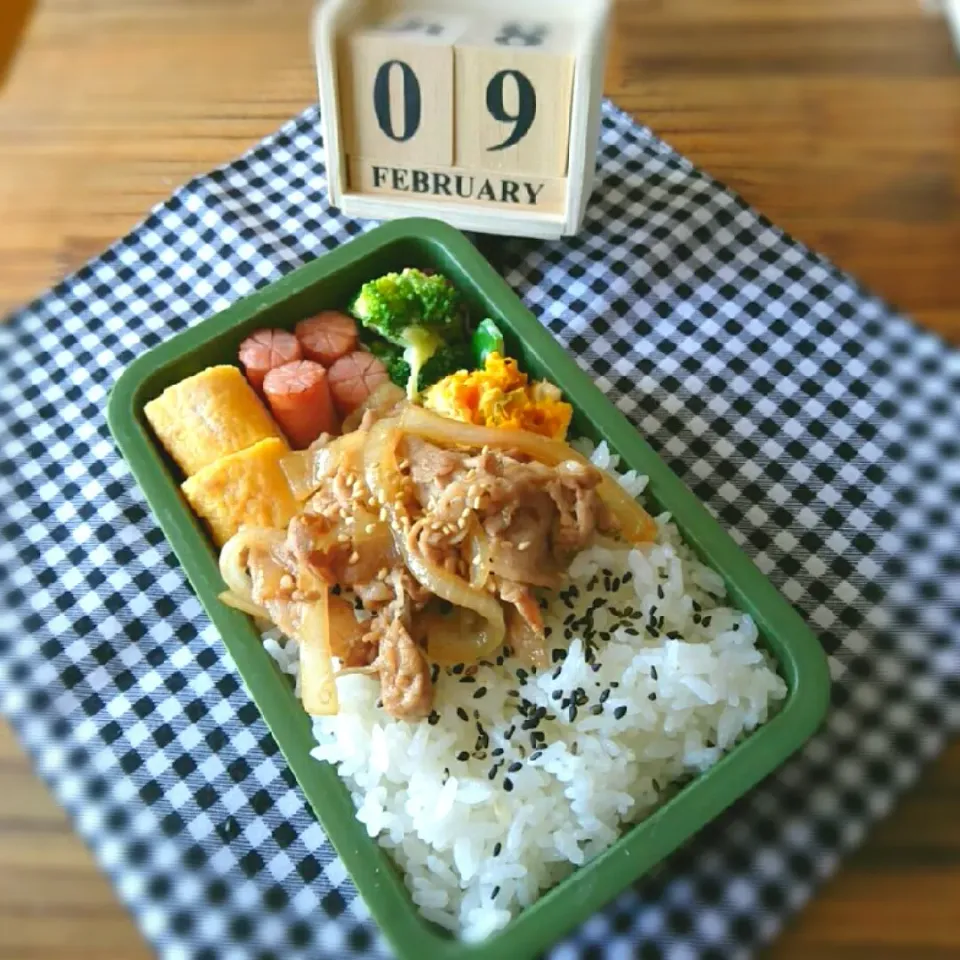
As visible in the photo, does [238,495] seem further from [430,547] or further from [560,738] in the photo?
[560,738]

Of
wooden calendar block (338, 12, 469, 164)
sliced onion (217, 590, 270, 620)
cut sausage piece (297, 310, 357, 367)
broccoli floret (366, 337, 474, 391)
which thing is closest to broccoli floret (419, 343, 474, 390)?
broccoli floret (366, 337, 474, 391)

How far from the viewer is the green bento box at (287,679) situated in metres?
1.27

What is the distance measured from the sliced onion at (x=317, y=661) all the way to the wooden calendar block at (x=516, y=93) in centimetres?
98

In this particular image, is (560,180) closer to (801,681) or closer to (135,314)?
(135,314)

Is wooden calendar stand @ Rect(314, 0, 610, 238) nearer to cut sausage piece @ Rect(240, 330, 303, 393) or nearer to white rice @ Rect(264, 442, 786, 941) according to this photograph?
cut sausage piece @ Rect(240, 330, 303, 393)

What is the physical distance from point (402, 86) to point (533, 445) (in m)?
0.80

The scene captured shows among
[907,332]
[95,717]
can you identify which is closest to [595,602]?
[95,717]

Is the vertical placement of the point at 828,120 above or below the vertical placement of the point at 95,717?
above

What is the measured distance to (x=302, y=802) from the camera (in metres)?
1.57

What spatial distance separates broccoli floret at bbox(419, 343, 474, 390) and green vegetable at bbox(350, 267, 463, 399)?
10 mm

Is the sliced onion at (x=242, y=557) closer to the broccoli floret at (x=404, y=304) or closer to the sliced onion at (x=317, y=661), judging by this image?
the sliced onion at (x=317, y=661)

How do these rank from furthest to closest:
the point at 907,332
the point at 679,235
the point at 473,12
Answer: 1. the point at 679,235
2. the point at 907,332
3. the point at 473,12

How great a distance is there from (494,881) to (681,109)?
6.11 ft

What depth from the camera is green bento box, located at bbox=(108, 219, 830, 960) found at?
50.1 inches
